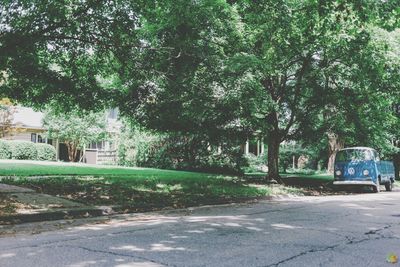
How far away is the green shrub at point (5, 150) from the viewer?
3186 centimetres

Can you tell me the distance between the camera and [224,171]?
1164 inches

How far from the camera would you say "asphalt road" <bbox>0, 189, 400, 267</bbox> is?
5.73 meters

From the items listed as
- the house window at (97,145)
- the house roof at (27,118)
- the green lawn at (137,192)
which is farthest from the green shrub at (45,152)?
the green lawn at (137,192)

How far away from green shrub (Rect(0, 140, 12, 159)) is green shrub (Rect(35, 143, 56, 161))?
215 centimetres

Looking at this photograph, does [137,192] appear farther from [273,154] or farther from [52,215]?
[273,154]

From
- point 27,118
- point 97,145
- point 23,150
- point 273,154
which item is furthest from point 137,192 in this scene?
point 97,145

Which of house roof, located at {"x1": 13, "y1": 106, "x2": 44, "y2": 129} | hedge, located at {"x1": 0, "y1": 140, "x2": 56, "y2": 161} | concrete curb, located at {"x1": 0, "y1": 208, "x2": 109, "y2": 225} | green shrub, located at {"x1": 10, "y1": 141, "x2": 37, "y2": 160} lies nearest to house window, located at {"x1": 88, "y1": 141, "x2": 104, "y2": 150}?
house roof, located at {"x1": 13, "y1": 106, "x2": 44, "y2": 129}

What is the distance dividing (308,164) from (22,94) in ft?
114

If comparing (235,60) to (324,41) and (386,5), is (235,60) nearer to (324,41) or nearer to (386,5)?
(324,41)

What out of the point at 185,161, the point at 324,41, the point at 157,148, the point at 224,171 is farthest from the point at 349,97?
the point at 157,148

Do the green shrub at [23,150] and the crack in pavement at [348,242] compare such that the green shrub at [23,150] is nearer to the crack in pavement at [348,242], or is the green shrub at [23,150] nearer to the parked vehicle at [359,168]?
the parked vehicle at [359,168]

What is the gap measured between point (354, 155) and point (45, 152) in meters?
23.8

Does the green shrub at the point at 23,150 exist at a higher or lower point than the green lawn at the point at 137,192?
higher

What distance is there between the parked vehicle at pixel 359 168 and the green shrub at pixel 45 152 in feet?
75.2
